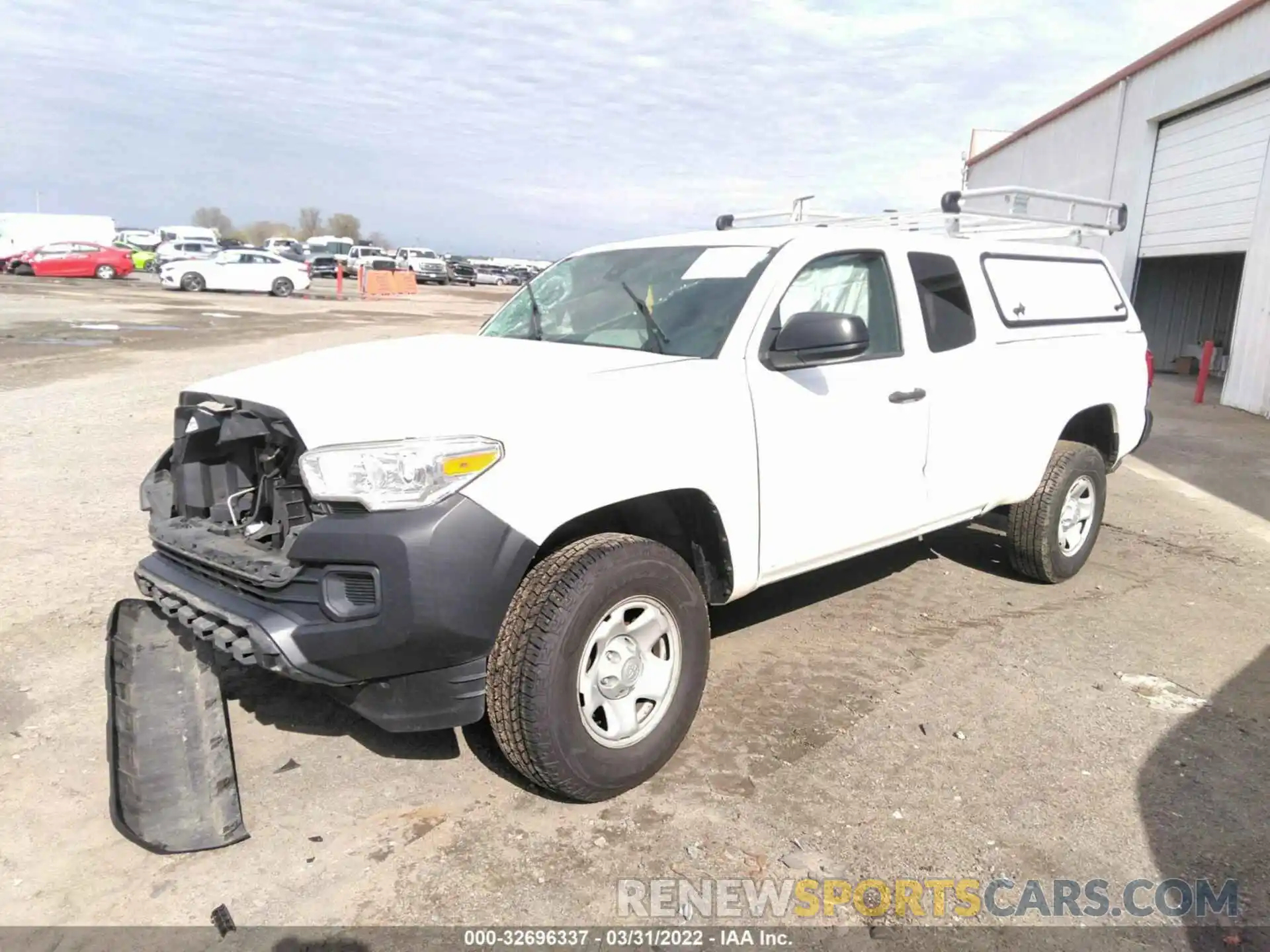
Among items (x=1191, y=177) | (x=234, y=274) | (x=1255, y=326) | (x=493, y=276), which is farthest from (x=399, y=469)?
(x=493, y=276)

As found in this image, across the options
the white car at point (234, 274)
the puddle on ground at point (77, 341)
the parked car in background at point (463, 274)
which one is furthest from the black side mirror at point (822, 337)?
the parked car in background at point (463, 274)

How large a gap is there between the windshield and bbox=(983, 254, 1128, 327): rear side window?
1.72 meters

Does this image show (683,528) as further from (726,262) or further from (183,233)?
(183,233)

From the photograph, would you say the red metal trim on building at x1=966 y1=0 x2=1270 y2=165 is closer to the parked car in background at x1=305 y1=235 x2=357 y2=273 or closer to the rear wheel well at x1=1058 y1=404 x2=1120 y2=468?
the rear wheel well at x1=1058 y1=404 x2=1120 y2=468

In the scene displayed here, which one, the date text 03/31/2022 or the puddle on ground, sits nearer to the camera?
the date text 03/31/2022

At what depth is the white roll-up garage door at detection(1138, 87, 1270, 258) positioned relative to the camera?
43.8 feet

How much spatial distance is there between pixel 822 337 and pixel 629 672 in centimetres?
140

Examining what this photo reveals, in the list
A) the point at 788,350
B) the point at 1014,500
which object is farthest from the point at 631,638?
the point at 1014,500

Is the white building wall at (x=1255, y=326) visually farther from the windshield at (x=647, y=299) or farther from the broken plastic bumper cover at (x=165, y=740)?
the broken plastic bumper cover at (x=165, y=740)

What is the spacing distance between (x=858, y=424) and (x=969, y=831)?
163 centimetres

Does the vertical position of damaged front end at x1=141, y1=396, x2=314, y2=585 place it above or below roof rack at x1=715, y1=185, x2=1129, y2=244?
below

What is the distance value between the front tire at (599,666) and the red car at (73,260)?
40.8 meters

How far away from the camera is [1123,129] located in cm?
1730

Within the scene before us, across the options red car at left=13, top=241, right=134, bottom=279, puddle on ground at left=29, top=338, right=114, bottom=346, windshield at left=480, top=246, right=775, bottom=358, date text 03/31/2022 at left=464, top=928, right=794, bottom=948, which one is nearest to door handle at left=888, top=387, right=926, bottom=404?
windshield at left=480, top=246, right=775, bottom=358
